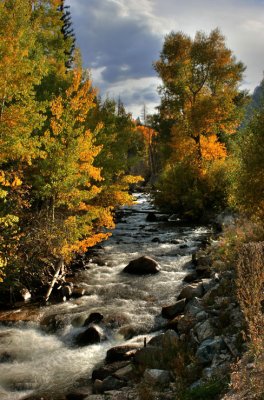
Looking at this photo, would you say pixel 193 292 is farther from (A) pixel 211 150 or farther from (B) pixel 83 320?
(A) pixel 211 150

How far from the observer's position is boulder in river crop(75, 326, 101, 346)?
11.3m

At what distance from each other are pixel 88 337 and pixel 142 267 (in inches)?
261

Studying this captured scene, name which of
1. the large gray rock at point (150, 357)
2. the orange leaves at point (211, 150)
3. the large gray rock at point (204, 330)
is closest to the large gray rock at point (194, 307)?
the large gray rock at point (204, 330)

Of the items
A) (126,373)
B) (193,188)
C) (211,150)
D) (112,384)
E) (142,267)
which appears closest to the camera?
(112,384)

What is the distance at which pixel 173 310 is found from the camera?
488 inches

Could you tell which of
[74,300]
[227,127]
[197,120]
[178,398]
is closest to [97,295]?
[74,300]

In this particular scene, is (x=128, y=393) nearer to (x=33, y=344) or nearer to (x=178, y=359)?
(x=178, y=359)

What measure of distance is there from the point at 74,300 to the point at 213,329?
701cm

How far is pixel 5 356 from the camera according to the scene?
34.1 ft

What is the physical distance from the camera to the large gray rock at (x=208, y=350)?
7.79 m

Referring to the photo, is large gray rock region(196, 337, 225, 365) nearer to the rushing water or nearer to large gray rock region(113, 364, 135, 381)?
large gray rock region(113, 364, 135, 381)

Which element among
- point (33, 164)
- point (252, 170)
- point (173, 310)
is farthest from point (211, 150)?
point (173, 310)

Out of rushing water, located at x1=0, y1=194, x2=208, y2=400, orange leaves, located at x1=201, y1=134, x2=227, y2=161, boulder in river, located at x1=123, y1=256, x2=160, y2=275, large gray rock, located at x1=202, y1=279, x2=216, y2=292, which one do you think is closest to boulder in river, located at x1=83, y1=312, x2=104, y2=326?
rushing water, located at x1=0, y1=194, x2=208, y2=400

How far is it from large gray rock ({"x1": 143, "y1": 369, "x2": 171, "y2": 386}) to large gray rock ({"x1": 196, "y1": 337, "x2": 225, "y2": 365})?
739 mm
